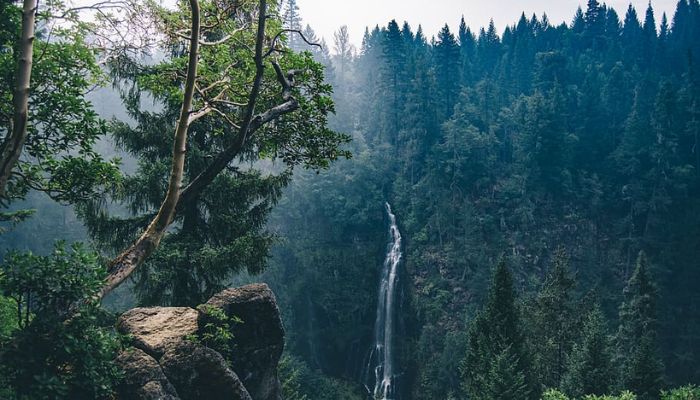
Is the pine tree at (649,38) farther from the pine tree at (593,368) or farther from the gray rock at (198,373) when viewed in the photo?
the gray rock at (198,373)

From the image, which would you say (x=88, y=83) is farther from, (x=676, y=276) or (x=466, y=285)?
(x=676, y=276)

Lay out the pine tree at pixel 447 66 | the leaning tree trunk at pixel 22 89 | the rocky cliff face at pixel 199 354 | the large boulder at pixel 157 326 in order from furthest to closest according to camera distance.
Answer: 1. the pine tree at pixel 447 66
2. the large boulder at pixel 157 326
3. the rocky cliff face at pixel 199 354
4. the leaning tree trunk at pixel 22 89

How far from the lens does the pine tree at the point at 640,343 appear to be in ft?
71.9

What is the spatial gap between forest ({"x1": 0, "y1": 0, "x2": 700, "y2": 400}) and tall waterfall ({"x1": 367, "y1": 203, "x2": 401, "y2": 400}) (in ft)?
0.63

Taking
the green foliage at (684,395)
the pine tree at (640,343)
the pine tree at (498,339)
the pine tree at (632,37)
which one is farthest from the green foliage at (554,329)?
the pine tree at (632,37)

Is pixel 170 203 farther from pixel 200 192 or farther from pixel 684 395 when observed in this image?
pixel 684 395

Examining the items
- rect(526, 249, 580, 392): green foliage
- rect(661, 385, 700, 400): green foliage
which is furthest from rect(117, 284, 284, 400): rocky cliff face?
rect(526, 249, 580, 392): green foliage

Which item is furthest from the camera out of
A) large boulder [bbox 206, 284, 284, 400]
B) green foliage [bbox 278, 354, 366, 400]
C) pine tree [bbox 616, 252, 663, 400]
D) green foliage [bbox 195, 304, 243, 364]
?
green foliage [bbox 278, 354, 366, 400]

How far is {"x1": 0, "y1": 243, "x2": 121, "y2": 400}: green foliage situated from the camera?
15.9 feet

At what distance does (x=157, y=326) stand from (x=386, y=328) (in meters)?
36.0

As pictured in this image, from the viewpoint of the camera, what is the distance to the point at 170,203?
5.83 metres

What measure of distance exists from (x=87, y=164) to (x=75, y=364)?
2.66m

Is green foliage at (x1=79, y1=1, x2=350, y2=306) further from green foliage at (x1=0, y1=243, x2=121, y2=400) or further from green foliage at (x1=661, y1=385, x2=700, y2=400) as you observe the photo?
green foliage at (x1=661, y1=385, x2=700, y2=400)

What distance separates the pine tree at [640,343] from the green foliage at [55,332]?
2445 cm
